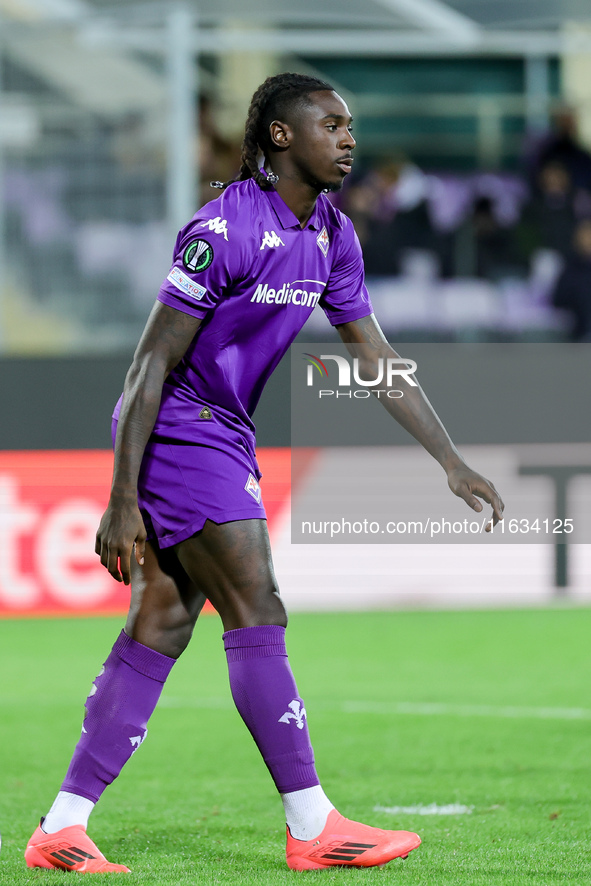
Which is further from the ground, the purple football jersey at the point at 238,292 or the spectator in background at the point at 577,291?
the spectator in background at the point at 577,291

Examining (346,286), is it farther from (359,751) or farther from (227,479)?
(359,751)

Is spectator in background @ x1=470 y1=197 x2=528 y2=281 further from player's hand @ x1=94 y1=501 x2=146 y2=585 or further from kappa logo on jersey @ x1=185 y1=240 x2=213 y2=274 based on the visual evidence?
player's hand @ x1=94 y1=501 x2=146 y2=585

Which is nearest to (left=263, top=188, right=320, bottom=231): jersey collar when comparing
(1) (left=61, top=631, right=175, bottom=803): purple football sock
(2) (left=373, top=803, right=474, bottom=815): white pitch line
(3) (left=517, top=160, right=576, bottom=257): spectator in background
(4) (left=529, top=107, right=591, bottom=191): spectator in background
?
(1) (left=61, top=631, right=175, bottom=803): purple football sock

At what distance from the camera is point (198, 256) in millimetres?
3260

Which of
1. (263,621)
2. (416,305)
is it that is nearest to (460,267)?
(416,305)

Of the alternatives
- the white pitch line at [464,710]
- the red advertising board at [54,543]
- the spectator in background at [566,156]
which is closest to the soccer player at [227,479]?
the white pitch line at [464,710]

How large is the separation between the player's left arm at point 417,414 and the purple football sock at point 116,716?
35.0 inches

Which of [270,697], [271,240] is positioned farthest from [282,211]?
[270,697]

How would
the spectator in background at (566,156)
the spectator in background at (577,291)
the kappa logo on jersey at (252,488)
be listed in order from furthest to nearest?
the spectator in background at (566,156)
the spectator in background at (577,291)
the kappa logo on jersey at (252,488)

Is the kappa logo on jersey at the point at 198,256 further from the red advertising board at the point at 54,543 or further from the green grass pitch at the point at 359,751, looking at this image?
the red advertising board at the point at 54,543

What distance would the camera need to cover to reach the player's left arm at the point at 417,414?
3.55m

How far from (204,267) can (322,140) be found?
461 mm

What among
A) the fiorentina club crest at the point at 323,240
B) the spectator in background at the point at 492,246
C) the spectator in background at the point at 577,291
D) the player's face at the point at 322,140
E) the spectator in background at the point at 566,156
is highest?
the spectator in background at the point at 566,156

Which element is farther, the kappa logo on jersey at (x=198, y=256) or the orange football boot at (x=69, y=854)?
the orange football boot at (x=69, y=854)
